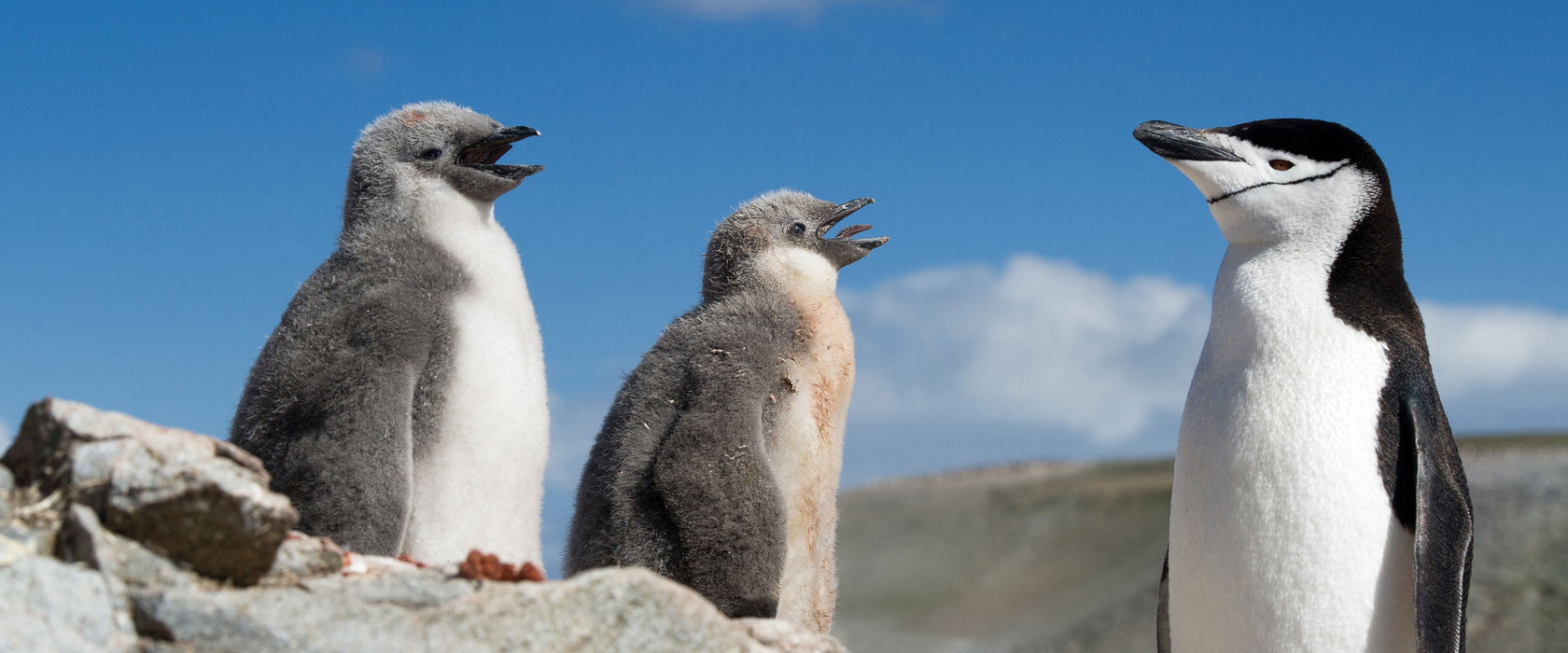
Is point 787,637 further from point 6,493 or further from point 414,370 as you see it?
point 414,370

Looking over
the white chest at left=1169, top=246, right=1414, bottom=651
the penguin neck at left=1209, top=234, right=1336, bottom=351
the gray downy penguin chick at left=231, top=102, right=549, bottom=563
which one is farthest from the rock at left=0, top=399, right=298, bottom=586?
the penguin neck at left=1209, top=234, right=1336, bottom=351

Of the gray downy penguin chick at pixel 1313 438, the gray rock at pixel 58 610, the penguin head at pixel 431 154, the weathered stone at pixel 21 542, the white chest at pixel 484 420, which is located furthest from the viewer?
the penguin head at pixel 431 154

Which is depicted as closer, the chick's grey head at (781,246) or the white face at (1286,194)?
the white face at (1286,194)

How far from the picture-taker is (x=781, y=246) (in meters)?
6.47

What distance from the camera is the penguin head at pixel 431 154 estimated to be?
6098 mm

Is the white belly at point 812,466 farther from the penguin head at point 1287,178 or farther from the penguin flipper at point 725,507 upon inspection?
the penguin head at point 1287,178

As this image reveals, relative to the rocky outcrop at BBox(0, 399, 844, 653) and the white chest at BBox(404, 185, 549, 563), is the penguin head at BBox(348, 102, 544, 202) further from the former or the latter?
the rocky outcrop at BBox(0, 399, 844, 653)

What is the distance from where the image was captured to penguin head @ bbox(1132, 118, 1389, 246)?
577 cm

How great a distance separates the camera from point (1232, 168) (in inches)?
233

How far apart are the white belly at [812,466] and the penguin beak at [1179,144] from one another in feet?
5.94

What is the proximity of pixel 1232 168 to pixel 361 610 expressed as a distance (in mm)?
4520

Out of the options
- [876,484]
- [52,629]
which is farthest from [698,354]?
[876,484]

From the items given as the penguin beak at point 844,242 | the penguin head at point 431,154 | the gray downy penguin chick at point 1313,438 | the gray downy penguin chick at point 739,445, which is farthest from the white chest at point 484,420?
the gray downy penguin chick at point 1313,438

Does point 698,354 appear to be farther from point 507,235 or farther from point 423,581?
point 423,581
